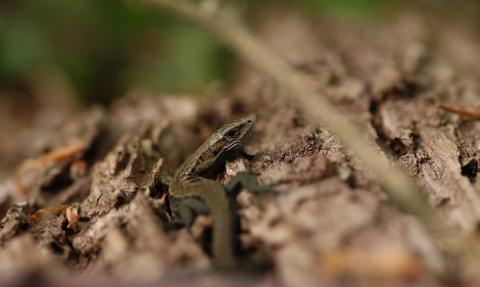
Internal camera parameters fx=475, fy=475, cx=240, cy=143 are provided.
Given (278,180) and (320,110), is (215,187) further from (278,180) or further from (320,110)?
(320,110)

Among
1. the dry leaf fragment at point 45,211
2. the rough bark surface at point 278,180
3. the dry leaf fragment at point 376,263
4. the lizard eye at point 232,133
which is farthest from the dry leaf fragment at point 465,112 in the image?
the dry leaf fragment at point 45,211

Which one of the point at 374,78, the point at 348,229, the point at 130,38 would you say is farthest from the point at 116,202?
the point at 130,38

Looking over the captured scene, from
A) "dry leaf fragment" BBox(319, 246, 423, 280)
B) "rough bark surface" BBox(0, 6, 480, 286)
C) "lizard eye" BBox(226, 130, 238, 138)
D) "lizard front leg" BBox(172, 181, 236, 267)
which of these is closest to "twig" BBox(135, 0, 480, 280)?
"rough bark surface" BBox(0, 6, 480, 286)

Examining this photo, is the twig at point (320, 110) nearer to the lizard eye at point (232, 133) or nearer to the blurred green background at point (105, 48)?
the lizard eye at point (232, 133)

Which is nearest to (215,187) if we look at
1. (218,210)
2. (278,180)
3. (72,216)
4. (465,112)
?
(218,210)

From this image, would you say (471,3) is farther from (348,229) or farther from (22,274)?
(22,274)

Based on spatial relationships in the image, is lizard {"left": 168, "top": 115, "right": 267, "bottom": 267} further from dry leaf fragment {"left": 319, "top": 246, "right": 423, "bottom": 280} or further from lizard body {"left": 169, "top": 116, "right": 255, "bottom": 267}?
dry leaf fragment {"left": 319, "top": 246, "right": 423, "bottom": 280}
